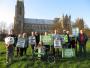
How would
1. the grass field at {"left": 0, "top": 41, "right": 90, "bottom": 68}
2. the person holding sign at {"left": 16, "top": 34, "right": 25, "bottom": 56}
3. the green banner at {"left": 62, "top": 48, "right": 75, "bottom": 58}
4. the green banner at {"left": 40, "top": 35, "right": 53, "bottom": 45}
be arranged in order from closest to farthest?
1. the grass field at {"left": 0, "top": 41, "right": 90, "bottom": 68}
2. the green banner at {"left": 62, "top": 48, "right": 75, "bottom": 58}
3. the green banner at {"left": 40, "top": 35, "right": 53, "bottom": 45}
4. the person holding sign at {"left": 16, "top": 34, "right": 25, "bottom": 56}

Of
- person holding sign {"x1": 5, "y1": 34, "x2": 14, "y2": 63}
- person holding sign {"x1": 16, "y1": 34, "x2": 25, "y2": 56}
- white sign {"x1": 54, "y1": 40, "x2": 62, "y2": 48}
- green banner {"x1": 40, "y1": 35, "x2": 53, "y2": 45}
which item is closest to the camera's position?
person holding sign {"x1": 5, "y1": 34, "x2": 14, "y2": 63}

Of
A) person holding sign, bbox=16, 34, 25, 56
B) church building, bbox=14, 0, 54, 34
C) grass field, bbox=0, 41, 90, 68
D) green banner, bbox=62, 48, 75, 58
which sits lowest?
grass field, bbox=0, 41, 90, 68

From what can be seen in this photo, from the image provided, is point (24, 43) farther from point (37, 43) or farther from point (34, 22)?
point (34, 22)

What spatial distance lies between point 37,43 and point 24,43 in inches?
45.8

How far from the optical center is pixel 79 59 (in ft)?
72.6

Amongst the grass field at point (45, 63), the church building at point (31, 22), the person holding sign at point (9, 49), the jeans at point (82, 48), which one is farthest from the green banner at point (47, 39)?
the church building at point (31, 22)

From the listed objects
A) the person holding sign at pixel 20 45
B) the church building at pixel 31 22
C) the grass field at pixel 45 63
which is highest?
the church building at pixel 31 22

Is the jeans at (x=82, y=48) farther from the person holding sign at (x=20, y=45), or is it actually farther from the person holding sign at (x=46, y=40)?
the person holding sign at (x=20, y=45)

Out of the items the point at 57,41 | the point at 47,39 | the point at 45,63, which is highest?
the point at 47,39

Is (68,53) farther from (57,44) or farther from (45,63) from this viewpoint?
(45,63)

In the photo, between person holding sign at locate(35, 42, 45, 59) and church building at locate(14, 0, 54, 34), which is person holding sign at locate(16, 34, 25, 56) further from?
church building at locate(14, 0, 54, 34)

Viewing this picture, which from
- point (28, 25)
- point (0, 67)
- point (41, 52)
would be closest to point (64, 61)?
point (41, 52)

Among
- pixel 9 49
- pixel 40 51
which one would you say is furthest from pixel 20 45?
pixel 40 51

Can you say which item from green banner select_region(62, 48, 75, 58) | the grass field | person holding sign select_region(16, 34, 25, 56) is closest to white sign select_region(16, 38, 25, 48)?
person holding sign select_region(16, 34, 25, 56)
